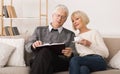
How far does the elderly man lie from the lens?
7.79 ft

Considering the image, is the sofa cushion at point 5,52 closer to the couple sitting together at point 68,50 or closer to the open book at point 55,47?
the couple sitting together at point 68,50

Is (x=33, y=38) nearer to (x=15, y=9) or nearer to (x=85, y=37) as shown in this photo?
(x=85, y=37)

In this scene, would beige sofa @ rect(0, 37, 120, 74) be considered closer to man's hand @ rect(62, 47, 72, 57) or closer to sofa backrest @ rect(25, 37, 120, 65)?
sofa backrest @ rect(25, 37, 120, 65)

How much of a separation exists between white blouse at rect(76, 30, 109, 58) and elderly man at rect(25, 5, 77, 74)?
9 centimetres

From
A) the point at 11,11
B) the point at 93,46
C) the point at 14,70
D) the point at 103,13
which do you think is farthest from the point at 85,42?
the point at 11,11

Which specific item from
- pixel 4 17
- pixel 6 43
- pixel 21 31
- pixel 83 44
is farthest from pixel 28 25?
pixel 83 44

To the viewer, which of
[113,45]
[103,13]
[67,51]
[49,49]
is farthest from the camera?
[103,13]

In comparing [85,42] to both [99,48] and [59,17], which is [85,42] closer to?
[99,48]

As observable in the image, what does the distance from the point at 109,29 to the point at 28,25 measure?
51.2 inches

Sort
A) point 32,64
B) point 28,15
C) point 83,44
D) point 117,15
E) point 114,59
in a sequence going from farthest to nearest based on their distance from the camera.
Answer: point 28,15 → point 117,15 → point 114,59 → point 83,44 → point 32,64

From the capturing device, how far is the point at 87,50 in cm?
274

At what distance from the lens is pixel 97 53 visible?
8.86ft

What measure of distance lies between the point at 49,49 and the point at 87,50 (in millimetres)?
480

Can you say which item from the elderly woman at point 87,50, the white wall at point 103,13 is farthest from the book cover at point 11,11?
the elderly woman at point 87,50
